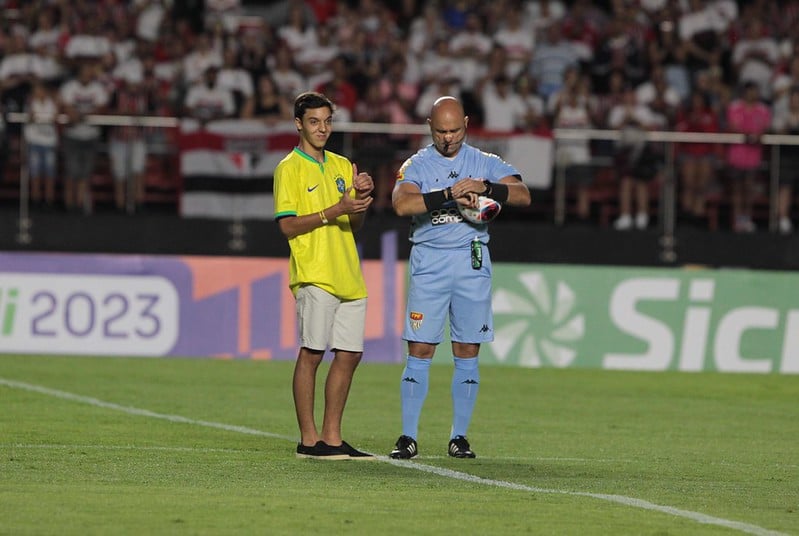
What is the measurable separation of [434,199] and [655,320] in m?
8.92

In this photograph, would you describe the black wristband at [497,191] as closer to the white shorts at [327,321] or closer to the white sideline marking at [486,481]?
the white shorts at [327,321]

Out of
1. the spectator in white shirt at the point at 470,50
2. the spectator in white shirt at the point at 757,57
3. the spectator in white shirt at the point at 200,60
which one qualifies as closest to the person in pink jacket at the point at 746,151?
the spectator in white shirt at the point at 757,57

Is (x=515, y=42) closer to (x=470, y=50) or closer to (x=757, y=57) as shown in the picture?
(x=470, y=50)

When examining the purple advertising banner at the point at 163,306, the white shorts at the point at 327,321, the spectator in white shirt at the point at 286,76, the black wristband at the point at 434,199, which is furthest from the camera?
the spectator in white shirt at the point at 286,76

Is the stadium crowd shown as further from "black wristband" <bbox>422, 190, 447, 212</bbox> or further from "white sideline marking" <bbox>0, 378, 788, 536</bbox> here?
Answer: "black wristband" <bbox>422, 190, 447, 212</bbox>

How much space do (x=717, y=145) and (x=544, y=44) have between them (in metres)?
3.03

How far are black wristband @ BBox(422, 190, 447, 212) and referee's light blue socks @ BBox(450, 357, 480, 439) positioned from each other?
1.03 meters

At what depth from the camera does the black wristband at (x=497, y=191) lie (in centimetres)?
954

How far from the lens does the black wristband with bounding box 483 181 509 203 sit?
9541mm

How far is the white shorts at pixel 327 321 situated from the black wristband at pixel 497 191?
1.00m

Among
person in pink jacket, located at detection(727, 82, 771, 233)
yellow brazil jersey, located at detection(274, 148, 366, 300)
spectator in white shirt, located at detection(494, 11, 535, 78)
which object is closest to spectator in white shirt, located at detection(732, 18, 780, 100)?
Answer: person in pink jacket, located at detection(727, 82, 771, 233)

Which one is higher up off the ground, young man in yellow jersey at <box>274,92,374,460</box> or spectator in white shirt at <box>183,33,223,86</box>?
spectator in white shirt at <box>183,33,223,86</box>

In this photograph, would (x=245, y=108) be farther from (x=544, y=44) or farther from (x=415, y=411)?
(x=415, y=411)

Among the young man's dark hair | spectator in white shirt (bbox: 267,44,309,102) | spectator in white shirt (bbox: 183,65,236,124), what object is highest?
spectator in white shirt (bbox: 267,44,309,102)
